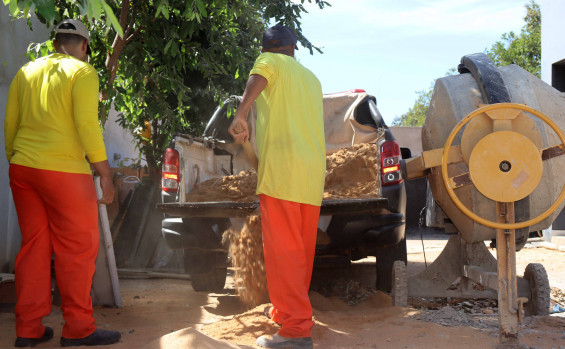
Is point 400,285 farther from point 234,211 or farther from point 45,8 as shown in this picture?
point 45,8

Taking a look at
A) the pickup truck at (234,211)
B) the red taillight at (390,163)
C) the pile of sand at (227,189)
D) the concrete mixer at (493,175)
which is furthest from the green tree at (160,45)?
the concrete mixer at (493,175)

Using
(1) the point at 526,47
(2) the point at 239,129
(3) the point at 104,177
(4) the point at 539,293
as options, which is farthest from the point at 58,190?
(1) the point at 526,47

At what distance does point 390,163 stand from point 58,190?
9.16 ft

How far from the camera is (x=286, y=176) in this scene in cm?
375

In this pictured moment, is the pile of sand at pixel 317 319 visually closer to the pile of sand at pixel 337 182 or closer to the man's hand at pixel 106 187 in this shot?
the pile of sand at pixel 337 182

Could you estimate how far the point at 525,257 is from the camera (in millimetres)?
10008

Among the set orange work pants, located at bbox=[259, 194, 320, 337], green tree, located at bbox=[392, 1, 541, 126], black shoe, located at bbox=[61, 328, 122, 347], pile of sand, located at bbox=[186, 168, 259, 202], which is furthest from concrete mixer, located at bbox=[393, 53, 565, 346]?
green tree, located at bbox=[392, 1, 541, 126]

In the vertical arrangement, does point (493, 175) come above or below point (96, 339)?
above

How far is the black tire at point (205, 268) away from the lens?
5.82 meters

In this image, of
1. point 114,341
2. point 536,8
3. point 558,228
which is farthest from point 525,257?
point 536,8

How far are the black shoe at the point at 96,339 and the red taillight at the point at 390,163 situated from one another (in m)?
2.58

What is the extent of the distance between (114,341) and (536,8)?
3228 cm

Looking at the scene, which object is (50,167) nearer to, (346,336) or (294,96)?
(294,96)

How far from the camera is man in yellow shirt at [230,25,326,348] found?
3.68 m
